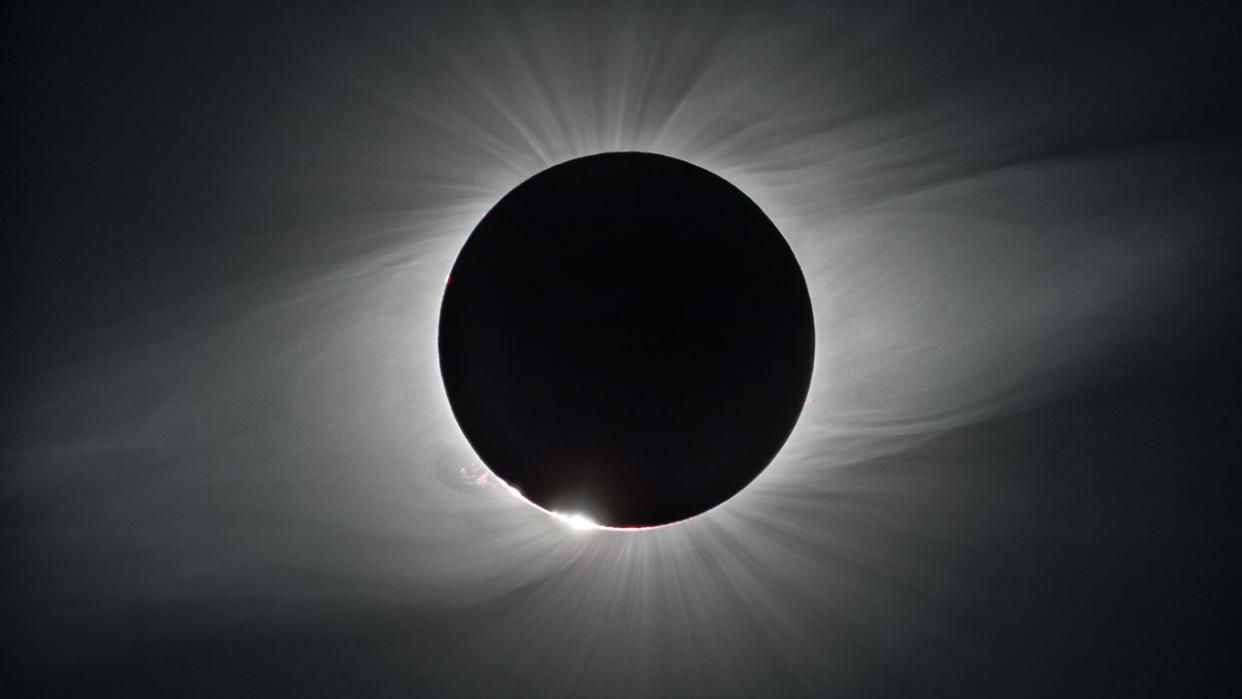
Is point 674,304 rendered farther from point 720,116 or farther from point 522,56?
point 522,56

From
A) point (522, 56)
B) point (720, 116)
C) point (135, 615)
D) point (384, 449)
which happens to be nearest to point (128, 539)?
point (135, 615)

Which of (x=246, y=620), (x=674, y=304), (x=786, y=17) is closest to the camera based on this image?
(x=674, y=304)

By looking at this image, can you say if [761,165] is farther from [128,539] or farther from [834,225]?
[128,539]

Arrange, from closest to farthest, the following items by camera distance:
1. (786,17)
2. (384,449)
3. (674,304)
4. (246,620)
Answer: (674,304) < (786,17) < (384,449) < (246,620)

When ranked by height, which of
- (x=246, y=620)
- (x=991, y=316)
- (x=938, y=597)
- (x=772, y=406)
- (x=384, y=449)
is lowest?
(x=938, y=597)

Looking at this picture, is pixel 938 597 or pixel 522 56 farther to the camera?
pixel 938 597

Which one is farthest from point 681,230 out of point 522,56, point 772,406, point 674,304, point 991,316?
point 991,316

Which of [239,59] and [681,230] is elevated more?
[239,59]
